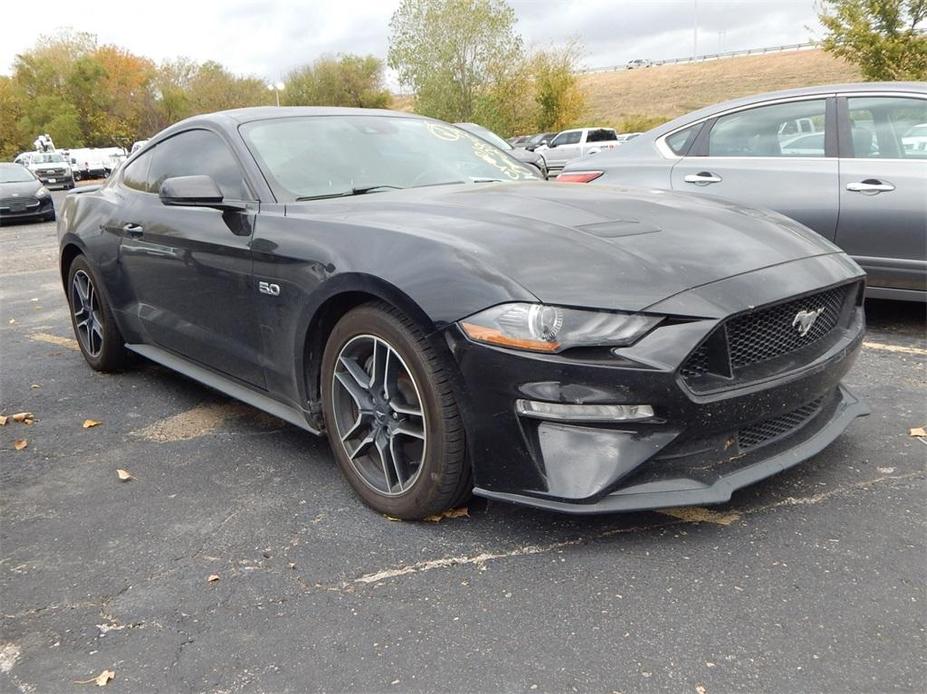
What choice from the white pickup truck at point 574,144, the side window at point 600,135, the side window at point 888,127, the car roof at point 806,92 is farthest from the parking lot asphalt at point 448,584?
the side window at point 600,135

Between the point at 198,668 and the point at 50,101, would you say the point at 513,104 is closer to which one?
the point at 50,101

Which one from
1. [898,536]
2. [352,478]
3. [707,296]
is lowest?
[898,536]

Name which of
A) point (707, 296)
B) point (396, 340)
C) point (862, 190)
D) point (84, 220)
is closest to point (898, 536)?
point (707, 296)

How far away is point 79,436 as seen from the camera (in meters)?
3.81

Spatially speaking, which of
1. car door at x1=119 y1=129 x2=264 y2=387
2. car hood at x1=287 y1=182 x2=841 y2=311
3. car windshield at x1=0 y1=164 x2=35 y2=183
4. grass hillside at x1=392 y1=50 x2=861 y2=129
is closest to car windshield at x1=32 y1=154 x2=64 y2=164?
car windshield at x1=0 y1=164 x2=35 y2=183

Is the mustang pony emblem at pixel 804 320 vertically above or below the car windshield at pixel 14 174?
below

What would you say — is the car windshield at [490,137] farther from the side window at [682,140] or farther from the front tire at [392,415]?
the front tire at [392,415]

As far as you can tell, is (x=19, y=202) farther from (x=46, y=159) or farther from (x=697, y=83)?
(x=697, y=83)

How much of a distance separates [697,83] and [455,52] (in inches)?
1535

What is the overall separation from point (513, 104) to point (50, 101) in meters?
37.0

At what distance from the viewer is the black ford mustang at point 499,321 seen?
2.22 metres

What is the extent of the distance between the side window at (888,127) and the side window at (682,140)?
1.01 m

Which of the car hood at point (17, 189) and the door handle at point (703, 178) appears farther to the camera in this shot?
the car hood at point (17, 189)

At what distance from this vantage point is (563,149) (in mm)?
27828
